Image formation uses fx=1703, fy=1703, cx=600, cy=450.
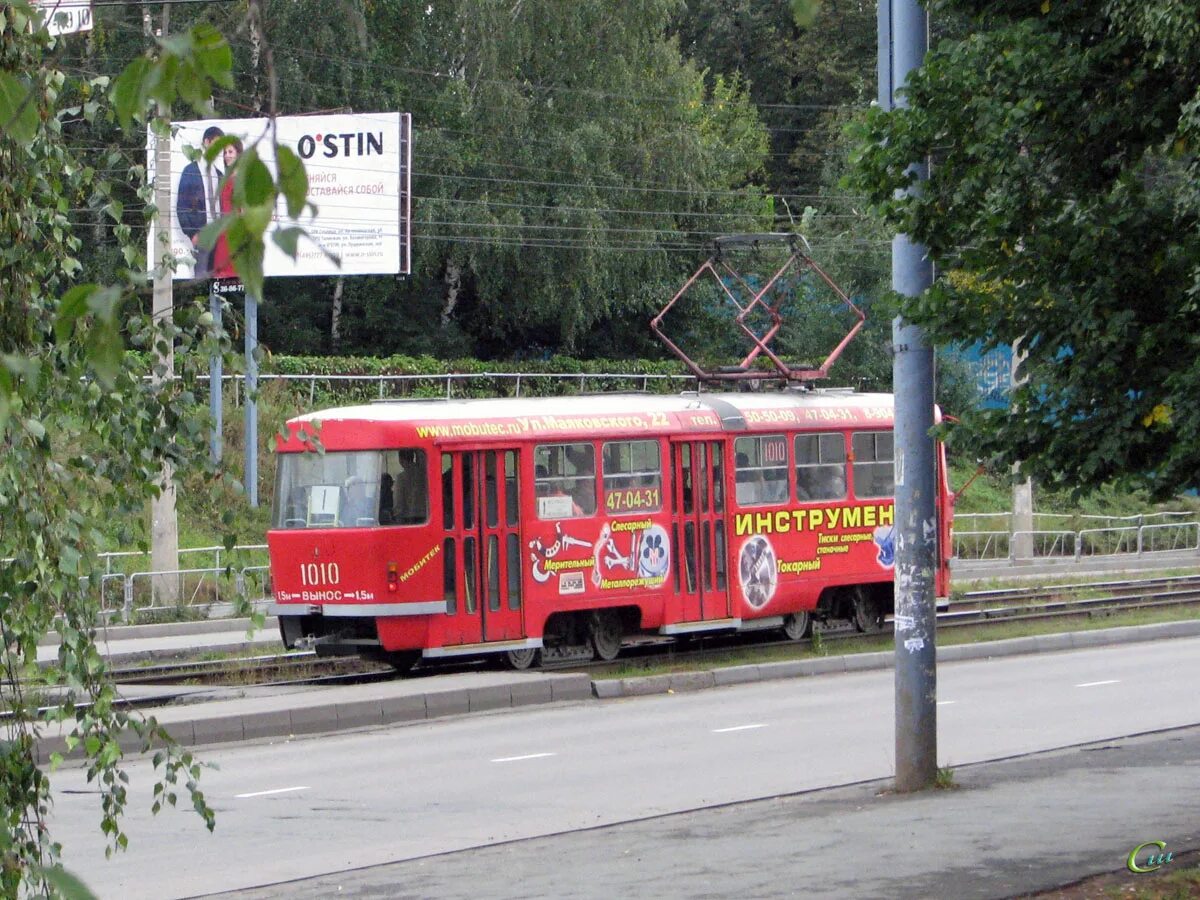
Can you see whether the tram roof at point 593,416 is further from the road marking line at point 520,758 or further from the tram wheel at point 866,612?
the road marking line at point 520,758

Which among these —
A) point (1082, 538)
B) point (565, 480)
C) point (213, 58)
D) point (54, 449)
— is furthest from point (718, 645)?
point (213, 58)

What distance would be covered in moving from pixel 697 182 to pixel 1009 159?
40177 millimetres

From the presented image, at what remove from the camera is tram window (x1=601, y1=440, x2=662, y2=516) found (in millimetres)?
20531

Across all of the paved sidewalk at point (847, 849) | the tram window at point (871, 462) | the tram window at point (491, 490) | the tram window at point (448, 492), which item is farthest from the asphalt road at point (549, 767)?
the tram window at point (871, 462)

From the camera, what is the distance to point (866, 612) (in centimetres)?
2402

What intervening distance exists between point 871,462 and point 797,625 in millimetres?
2451

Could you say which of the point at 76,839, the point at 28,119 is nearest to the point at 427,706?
the point at 76,839

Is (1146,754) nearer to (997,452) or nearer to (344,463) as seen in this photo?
(997,452)

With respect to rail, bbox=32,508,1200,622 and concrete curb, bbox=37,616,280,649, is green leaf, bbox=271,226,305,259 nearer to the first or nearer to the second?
concrete curb, bbox=37,616,280,649

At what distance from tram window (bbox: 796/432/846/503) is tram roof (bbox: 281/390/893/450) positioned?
0.65 ft

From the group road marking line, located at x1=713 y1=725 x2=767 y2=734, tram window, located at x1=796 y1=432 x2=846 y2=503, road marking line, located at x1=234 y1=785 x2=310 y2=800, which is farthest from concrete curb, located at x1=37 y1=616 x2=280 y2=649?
road marking line, located at x1=234 y1=785 x2=310 y2=800

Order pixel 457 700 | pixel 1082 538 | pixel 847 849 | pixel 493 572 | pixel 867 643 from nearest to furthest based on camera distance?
pixel 847 849 < pixel 457 700 < pixel 493 572 < pixel 867 643 < pixel 1082 538

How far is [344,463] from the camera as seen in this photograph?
19.3 meters

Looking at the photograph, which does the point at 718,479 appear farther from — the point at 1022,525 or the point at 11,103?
the point at 11,103
